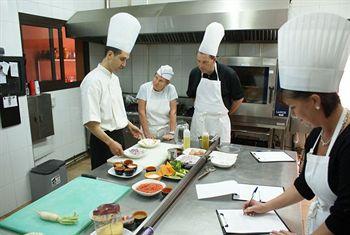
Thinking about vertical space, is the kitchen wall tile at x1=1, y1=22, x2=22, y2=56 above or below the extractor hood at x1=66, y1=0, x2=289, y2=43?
below

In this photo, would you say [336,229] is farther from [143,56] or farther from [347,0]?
[143,56]

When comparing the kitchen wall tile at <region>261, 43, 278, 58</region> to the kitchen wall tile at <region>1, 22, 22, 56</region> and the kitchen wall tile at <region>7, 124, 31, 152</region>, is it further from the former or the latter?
the kitchen wall tile at <region>7, 124, 31, 152</region>

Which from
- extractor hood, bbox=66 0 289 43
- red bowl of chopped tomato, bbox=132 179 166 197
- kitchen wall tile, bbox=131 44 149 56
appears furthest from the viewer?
kitchen wall tile, bbox=131 44 149 56

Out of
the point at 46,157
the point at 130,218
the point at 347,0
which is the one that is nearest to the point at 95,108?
the point at 130,218

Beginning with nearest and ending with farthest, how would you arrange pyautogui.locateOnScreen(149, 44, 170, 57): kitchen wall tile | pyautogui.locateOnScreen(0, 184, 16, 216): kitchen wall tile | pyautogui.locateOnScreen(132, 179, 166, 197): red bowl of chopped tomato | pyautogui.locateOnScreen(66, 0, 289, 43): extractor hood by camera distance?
pyautogui.locateOnScreen(132, 179, 166, 197): red bowl of chopped tomato → pyautogui.locateOnScreen(0, 184, 16, 216): kitchen wall tile → pyautogui.locateOnScreen(66, 0, 289, 43): extractor hood → pyautogui.locateOnScreen(149, 44, 170, 57): kitchen wall tile

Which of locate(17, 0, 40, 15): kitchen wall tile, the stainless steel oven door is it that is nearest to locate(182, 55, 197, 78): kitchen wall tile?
the stainless steel oven door

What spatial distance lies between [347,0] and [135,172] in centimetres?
318

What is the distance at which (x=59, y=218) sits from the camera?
3.63 ft

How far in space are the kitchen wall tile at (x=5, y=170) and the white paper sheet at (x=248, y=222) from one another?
90.5 inches

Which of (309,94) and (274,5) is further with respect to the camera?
(274,5)

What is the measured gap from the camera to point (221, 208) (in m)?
1.28

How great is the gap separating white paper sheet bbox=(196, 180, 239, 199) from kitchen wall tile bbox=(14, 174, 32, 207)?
218 centimetres

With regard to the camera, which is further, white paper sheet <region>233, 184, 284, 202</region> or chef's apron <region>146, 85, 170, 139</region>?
chef's apron <region>146, 85, 170, 139</region>

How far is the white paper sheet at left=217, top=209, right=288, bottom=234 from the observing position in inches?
43.0
